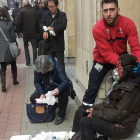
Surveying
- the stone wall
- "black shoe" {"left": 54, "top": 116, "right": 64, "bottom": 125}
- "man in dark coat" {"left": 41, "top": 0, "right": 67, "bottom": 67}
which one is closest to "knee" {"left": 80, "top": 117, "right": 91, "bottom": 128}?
"black shoe" {"left": 54, "top": 116, "right": 64, "bottom": 125}

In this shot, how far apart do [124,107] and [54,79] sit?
72.8 inches

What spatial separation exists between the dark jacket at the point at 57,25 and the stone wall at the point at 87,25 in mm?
331

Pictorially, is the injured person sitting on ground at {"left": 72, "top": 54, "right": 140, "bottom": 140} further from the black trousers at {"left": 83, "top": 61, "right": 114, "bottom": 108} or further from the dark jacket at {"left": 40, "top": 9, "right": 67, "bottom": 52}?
the dark jacket at {"left": 40, "top": 9, "right": 67, "bottom": 52}

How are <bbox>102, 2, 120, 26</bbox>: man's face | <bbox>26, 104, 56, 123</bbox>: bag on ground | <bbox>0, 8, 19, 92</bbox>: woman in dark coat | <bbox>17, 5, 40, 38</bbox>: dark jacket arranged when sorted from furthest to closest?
<bbox>17, 5, 40, 38</bbox>: dark jacket < <bbox>0, 8, 19, 92</bbox>: woman in dark coat < <bbox>26, 104, 56, 123</bbox>: bag on ground < <bbox>102, 2, 120, 26</bbox>: man's face

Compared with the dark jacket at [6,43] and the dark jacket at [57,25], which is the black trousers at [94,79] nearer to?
the dark jacket at [57,25]

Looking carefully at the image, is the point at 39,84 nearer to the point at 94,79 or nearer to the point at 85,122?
the point at 94,79

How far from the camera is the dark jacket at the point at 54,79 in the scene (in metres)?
4.21

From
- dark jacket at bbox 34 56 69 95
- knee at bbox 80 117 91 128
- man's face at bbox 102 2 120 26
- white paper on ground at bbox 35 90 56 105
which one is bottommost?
white paper on ground at bbox 35 90 56 105

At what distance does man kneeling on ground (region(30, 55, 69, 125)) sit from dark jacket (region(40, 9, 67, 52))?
1.44 meters

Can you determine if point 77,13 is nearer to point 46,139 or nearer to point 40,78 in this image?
point 40,78

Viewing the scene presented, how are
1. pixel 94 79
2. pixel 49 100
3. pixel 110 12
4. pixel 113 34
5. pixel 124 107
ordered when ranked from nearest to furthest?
pixel 124 107 → pixel 110 12 → pixel 113 34 → pixel 94 79 → pixel 49 100

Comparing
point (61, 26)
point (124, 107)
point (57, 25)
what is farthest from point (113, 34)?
point (57, 25)

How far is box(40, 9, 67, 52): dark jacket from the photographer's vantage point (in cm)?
555

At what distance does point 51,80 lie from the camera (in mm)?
4316
